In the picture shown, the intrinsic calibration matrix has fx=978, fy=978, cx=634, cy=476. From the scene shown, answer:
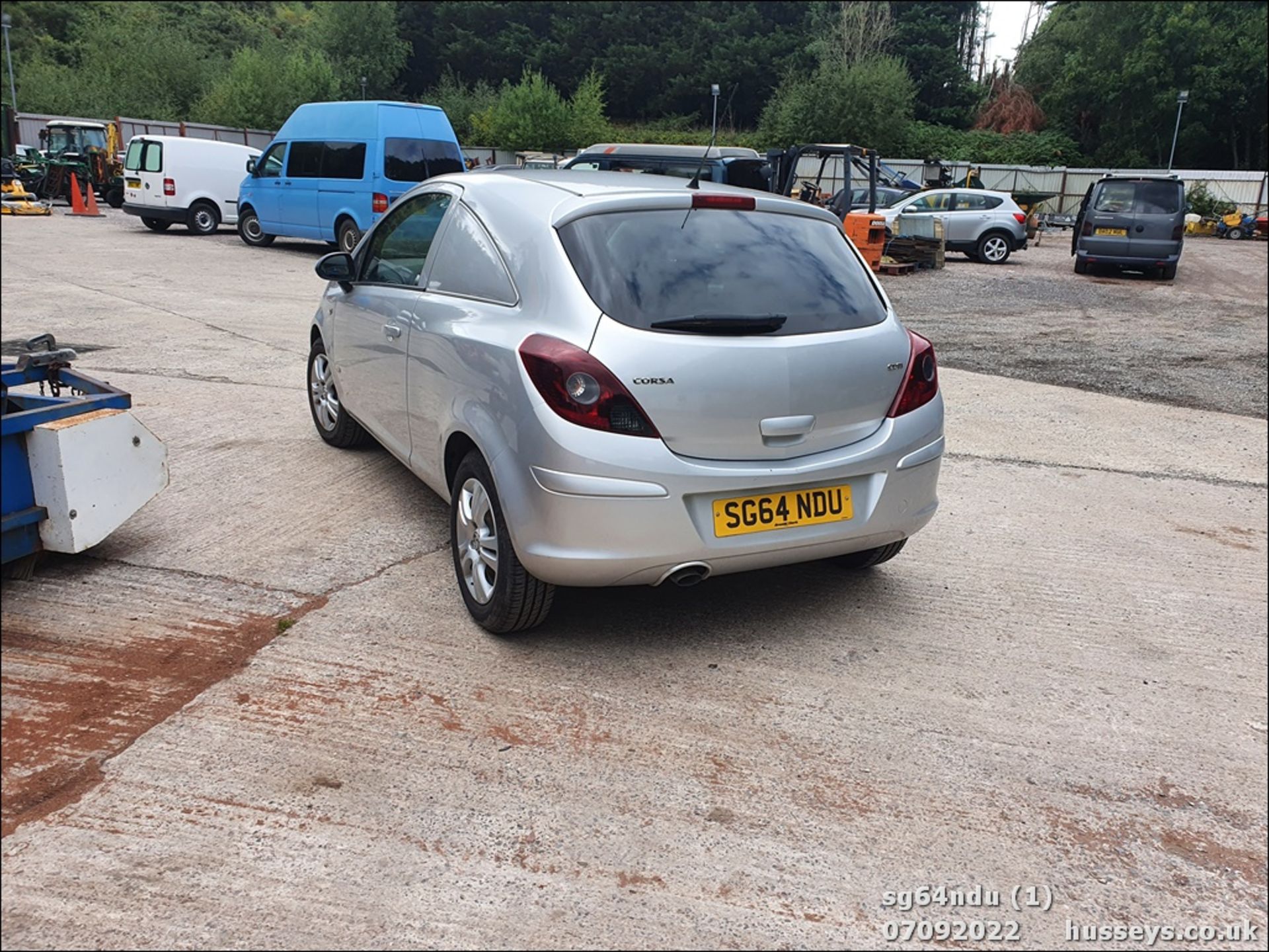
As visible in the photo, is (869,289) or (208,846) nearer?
(208,846)

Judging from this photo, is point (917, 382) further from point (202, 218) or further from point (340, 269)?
point (202, 218)

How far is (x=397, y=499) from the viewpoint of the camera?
498 centimetres

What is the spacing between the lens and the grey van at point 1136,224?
56.7ft

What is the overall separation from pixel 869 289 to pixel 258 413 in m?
4.39

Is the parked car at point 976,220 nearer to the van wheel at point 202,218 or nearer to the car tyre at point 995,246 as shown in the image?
the car tyre at point 995,246

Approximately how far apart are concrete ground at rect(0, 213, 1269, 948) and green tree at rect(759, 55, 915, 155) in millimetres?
43085

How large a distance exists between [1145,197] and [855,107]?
29.2m

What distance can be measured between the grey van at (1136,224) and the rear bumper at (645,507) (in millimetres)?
16696

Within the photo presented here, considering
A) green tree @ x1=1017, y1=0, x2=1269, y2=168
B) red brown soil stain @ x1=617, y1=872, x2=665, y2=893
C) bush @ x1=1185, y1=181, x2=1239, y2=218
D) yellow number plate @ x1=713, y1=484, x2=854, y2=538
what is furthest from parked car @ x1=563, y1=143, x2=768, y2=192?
green tree @ x1=1017, y1=0, x2=1269, y2=168

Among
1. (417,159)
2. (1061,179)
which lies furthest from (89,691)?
(1061,179)

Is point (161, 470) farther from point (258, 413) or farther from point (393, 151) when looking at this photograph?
point (393, 151)

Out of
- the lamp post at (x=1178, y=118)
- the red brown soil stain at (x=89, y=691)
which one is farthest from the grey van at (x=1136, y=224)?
the lamp post at (x=1178, y=118)

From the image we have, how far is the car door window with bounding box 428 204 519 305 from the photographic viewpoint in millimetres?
3576

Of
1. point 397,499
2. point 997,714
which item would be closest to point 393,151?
point 397,499
